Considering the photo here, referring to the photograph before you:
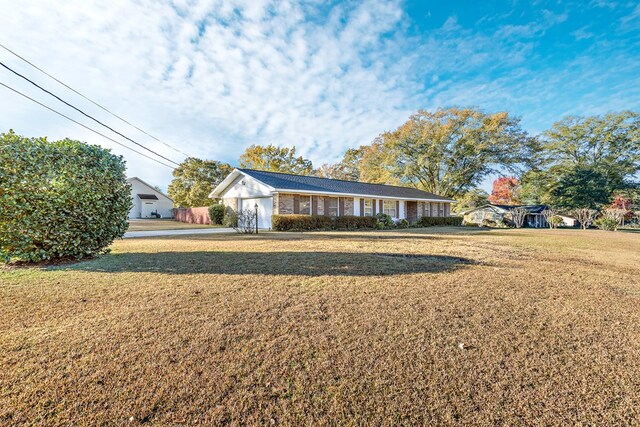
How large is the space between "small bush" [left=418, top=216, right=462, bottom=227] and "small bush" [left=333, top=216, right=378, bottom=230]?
6703mm

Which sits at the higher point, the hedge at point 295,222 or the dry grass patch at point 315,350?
the hedge at point 295,222

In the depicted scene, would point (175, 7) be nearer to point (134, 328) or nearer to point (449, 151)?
point (134, 328)

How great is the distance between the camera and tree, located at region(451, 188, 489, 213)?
36.8 metres

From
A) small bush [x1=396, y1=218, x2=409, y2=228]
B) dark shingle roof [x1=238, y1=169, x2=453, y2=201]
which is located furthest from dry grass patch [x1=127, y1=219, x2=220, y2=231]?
small bush [x1=396, y1=218, x2=409, y2=228]

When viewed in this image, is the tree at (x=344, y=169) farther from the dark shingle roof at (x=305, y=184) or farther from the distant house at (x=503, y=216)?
the dark shingle roof at (x=305, y=184)

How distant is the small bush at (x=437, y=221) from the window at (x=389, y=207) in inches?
103

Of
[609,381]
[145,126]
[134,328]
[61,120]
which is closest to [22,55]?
[61,120]

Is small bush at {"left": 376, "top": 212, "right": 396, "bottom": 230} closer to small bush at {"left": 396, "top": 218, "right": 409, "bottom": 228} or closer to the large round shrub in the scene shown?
small bush at {"left": 396, "top": 218, "right": 409, "bottom": 228}

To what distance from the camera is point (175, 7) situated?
10.2 meters

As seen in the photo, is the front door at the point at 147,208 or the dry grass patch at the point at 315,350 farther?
the front door at the point at 147,208

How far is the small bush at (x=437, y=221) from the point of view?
2471 cm

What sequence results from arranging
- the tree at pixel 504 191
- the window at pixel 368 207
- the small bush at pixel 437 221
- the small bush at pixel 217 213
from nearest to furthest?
the window at pixel 368 207, the small bush at pixel 217 213, the small bush at pixel 437 221, the tree at pixel 504 191

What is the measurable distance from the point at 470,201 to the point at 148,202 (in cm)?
4202

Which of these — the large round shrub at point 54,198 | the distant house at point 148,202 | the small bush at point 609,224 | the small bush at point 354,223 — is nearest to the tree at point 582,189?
the small bush at point 609,224
